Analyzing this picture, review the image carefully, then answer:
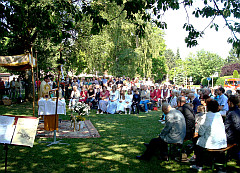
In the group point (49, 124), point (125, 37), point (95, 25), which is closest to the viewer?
point (95, 25)

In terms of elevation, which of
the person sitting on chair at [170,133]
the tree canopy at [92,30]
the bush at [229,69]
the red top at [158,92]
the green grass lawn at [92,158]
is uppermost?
the bush at [229,69]

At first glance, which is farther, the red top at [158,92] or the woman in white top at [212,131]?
the red top at [158,92]

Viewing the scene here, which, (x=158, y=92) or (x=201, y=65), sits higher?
(x=201, y=65)

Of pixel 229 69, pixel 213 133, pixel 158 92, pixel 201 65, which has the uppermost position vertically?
pixel 201 65

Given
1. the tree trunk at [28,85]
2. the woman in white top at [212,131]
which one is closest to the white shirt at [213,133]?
the woman in white top at [212,131]

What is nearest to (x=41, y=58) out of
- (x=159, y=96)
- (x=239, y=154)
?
(x=159, y=96)

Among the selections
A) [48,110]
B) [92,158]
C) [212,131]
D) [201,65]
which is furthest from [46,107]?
[201,65]

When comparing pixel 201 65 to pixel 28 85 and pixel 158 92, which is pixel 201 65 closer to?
pixel 158 92

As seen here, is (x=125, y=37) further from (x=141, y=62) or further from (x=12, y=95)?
(x=12, y=95)

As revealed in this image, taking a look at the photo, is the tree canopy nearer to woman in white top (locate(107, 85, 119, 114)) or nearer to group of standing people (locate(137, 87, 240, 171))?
group of standing people (locate(137, 87, 240, 171))

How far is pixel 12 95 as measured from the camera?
25.1 metres

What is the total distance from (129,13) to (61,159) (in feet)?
13.7

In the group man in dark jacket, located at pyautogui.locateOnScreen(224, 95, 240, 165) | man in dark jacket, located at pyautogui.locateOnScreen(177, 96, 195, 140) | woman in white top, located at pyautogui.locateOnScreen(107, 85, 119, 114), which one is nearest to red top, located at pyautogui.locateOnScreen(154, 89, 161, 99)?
woman in white top, located at pyautogui.locateOnScreen(107, 85, 119, 114)

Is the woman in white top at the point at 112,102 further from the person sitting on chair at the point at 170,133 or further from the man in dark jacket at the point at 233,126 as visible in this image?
the man in dark jacket at the point at 233,126
